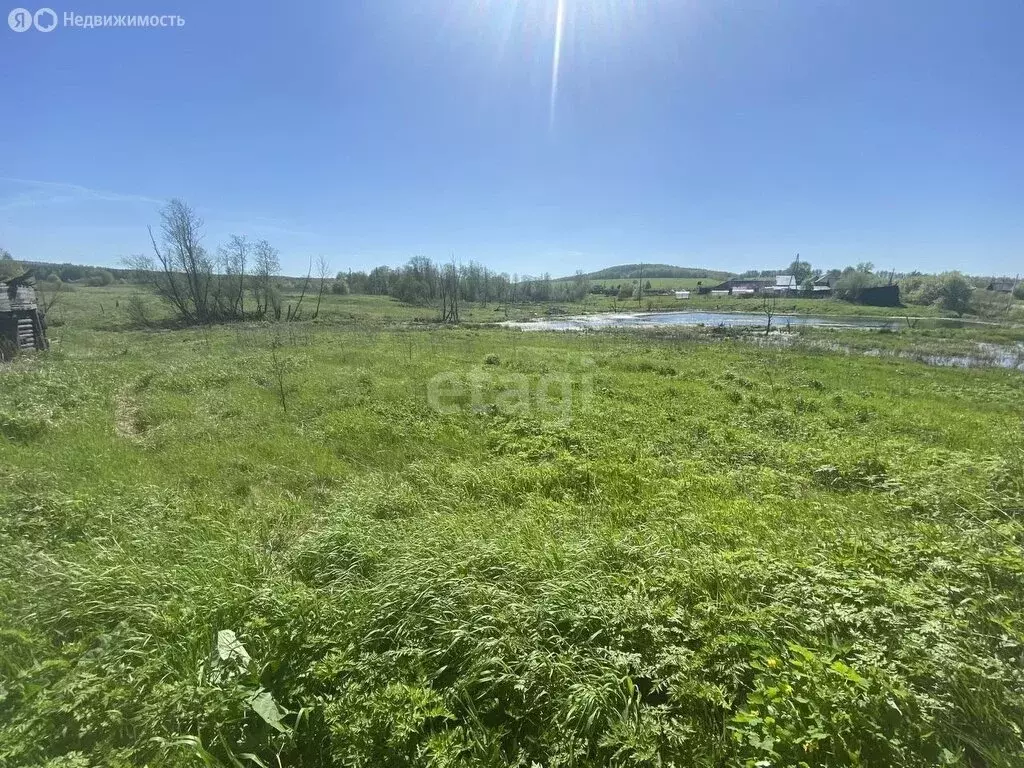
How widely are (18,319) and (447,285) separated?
4682 centimetres

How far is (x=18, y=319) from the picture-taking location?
53.8ft

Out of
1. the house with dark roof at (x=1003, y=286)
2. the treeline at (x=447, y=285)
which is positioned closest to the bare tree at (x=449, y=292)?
the treeline at (x=447, y=285)

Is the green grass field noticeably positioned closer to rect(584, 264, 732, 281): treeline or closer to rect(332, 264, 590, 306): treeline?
rect(332, 264, 590, 306): treeline

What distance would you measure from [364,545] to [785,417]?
9.11 meters

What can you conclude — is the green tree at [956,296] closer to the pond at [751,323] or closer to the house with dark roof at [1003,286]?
the pond at [751,323]

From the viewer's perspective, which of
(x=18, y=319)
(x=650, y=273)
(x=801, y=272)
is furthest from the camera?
(x=650, y=273)

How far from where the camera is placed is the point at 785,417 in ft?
30.2

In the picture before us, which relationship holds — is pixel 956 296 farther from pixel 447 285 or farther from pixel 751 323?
pixel 447 285

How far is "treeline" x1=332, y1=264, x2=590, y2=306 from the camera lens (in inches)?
2645

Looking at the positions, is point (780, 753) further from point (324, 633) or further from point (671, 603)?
point (324, 633)

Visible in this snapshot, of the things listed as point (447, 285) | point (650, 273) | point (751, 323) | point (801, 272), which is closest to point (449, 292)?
point (447, 285)

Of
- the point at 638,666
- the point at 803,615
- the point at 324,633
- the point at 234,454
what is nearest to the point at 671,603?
the point at 638,666

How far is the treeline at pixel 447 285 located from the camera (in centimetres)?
6719

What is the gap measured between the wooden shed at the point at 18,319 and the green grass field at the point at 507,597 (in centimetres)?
1293
